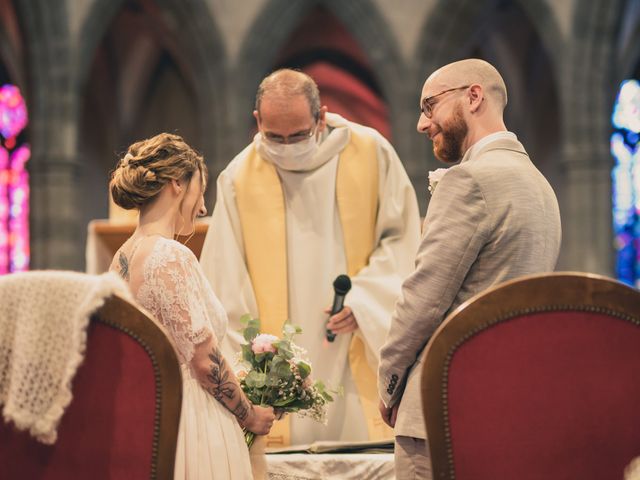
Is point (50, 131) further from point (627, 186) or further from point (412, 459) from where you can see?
point (412, 459)

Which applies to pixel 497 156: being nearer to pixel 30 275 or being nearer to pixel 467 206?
pixel 467 206

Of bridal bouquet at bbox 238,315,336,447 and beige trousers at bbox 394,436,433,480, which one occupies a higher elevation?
bridal bouquet at bbox 238,315,336,447

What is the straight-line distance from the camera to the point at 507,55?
16.2m

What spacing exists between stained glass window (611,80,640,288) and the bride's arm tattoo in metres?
12.5

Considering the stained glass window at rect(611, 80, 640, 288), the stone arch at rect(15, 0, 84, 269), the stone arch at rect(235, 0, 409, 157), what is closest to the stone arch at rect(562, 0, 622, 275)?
the stained glass window at rect(611, 80, 640, 288)

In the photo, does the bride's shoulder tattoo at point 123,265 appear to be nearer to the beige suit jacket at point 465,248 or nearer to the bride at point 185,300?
the bride at point 185,300

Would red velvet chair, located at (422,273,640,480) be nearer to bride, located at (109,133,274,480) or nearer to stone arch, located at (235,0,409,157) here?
bride, located at (109,133,274,480)

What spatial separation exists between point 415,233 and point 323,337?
1.62ft

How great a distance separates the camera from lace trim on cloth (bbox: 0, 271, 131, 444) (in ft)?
A: 6.25

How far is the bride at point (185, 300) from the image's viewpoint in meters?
2.44

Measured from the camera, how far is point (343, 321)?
3.53 meters

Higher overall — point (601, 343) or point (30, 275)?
point (30, 275)

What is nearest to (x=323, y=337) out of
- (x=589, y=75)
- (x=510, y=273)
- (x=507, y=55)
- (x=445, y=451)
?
(x=510, y=273)

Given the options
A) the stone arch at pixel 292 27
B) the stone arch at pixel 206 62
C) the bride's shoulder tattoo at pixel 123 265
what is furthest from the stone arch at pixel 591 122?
the bride's shoulder tattoo at pixel 123 265
